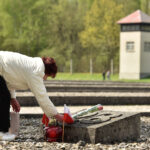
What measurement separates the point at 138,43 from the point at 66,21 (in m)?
13.9

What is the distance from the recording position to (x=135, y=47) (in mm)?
38281

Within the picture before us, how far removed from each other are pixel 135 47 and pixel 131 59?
1102mm

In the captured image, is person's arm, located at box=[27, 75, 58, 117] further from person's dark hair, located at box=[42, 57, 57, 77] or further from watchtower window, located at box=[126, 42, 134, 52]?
watchtower window, located at box=[126, 42, 134, 52]

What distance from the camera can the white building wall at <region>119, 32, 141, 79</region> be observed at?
125 feet

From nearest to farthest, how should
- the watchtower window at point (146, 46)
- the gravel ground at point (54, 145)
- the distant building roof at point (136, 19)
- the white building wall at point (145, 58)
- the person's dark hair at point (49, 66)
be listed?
the gravel ground at point (54, 145), the person's dark hair at point (49, 66), the distant building roof at point (136, 19), the white building wall at point (145, 58), the watchtower window at point (146, 46)

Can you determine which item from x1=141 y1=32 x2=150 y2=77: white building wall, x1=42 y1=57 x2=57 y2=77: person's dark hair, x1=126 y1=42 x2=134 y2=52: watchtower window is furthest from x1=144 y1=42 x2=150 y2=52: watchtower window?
x1=42 y1=57 x2=57 y2=77: person's dark hair

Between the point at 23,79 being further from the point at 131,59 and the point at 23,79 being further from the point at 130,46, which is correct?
the point at 130,46

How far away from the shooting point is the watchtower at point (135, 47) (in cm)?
3794

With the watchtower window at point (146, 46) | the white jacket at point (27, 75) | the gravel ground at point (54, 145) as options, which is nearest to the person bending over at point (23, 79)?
the white jacket at point (27, 75)

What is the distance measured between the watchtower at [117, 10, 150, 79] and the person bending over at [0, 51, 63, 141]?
3168cm

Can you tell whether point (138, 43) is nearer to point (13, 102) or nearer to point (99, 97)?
point (99, 97)

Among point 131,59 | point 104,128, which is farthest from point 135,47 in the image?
point 104,128

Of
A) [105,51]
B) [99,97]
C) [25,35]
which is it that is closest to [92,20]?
[105,51]

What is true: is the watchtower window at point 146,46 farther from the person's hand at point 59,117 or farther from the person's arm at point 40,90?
the person's arm at point 40,90
